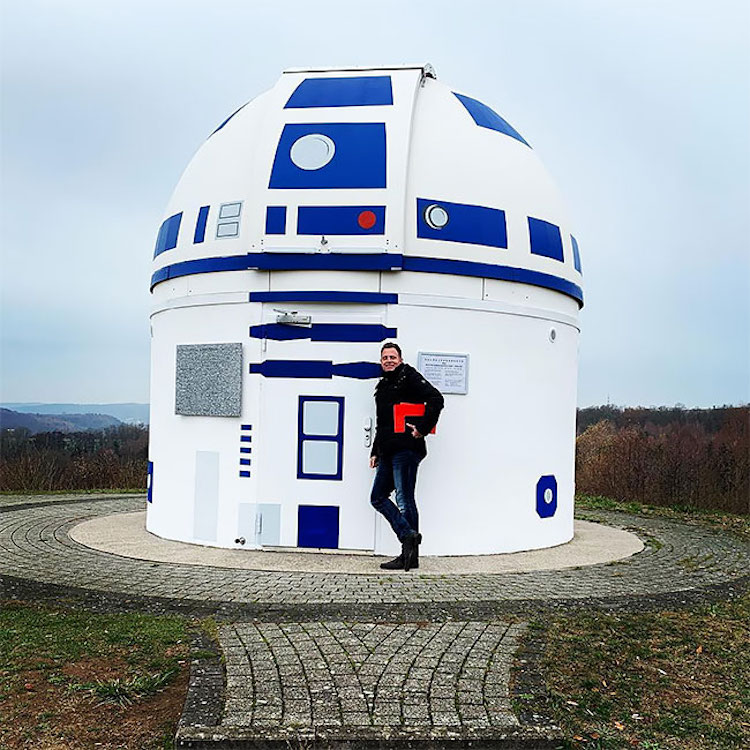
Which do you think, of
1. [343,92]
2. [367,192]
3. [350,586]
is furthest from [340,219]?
[350,586]

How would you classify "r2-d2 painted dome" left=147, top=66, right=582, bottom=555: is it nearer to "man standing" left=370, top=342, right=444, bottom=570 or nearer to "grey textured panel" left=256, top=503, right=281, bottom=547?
"grey textured panel" left=256, top=503, right=281, bottom=547

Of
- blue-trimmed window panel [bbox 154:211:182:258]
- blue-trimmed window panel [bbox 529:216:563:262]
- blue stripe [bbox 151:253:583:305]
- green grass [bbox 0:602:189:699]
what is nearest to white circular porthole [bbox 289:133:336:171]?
blue stripe [bbox 151:253:583:305]

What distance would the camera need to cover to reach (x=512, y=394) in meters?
9.43

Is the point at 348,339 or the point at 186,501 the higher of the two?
the point at 348,339

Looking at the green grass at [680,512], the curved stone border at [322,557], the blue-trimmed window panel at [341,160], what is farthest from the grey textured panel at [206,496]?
the green grass at [680,512]

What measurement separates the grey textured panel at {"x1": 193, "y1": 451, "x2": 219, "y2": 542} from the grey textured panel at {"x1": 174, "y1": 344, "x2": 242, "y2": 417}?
486 mm

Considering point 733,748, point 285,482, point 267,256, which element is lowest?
point 733,748

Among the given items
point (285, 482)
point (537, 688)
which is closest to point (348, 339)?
point (285, 482)

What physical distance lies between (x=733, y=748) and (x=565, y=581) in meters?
3.55

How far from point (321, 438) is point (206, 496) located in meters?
1.49

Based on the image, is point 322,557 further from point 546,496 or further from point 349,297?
point 546,496

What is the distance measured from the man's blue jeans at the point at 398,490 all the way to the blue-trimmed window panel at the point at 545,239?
2.94 metres

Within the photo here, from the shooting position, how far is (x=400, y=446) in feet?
26.9

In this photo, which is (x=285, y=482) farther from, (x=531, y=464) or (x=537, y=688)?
(x=537, y=688)
